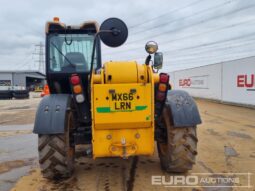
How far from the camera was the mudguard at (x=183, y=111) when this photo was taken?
14.8ft

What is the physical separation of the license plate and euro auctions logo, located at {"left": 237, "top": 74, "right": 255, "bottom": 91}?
12.6 meters

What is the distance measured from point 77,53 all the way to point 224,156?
142 inches

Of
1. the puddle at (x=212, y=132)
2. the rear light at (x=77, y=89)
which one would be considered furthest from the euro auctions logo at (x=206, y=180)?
the puddle at (x=212, y=132)

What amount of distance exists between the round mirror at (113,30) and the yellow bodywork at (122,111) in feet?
1.29

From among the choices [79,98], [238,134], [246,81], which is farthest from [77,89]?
[246,81]

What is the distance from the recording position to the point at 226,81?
18516 millimetres

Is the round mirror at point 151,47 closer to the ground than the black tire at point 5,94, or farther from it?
farther from it

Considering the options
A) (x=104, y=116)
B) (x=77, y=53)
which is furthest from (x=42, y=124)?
(x=77, y=53)

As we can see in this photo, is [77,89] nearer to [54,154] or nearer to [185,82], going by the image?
[54,154]

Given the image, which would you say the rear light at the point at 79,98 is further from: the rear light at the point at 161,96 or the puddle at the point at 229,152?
the puddle at the point at 229,152

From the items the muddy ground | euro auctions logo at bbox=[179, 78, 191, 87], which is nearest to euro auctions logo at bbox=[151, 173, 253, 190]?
the muddy ground

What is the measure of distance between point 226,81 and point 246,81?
2.71m

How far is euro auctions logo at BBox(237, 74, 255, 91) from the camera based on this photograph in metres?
15.1

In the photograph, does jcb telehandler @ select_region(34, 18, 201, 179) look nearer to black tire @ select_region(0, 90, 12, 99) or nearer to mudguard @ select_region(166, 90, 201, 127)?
mudguard @ select_region(166, 90, 201, 127)
